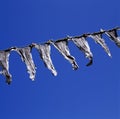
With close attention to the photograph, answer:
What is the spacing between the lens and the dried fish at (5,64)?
725cm

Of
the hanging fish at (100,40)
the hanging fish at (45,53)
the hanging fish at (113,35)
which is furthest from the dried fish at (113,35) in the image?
the hanging fish at (45,53)

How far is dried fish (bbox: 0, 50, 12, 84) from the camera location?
7254mm

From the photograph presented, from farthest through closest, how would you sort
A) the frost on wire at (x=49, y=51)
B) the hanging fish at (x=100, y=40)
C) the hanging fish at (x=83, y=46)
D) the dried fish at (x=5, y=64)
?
1. the hanging fish at (x=100, y=40)
2. the hanging fish at (x=83, y=46)
3. the frost on wire at (x=49, y=51)
4. the dried fish at (x=5, y=64)

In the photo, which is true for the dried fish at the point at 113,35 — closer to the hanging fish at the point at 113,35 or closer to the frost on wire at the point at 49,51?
the hanging fish at the point at 113,35

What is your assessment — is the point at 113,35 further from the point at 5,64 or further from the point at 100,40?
the point at 5,64

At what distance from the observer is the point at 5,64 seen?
751 cm

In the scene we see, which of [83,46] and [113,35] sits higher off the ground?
[113,35]

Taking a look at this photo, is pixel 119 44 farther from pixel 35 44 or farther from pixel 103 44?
pixel 35 44

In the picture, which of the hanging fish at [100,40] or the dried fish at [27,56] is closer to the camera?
the dried fish at [27,56]

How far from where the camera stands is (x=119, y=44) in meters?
8.31

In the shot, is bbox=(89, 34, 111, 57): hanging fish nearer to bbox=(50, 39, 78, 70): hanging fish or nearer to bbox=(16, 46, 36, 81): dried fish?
bbox=(50, 39, 78, 70): hanging fish

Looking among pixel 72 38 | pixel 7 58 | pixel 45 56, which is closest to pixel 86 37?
pixel 72 38

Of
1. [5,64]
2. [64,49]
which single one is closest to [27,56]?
[5,64]

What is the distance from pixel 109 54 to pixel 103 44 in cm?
30
